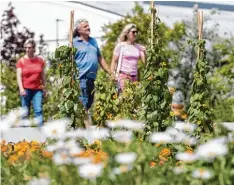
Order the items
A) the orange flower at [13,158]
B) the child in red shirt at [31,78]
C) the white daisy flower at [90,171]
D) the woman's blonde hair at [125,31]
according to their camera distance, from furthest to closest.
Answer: the child in red shirt at [31,78] < the woman's blonde hair at [125,31] < the orange flower at [13,158] < the white daisy flower at [90,171]

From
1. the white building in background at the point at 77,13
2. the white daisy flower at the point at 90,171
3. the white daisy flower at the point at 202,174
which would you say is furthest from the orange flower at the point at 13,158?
the white building in background at the point at 77,13

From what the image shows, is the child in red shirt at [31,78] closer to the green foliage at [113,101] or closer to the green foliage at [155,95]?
the green foliage at [113,101]

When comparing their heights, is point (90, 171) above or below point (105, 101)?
above

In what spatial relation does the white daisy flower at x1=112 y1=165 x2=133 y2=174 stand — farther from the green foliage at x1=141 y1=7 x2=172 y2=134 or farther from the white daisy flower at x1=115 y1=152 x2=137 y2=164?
the green foliage at x1=141 y1=7 x2=172 y2=134

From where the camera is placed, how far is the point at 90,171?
3629mm

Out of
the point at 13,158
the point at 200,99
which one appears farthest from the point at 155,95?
the point at 13,158

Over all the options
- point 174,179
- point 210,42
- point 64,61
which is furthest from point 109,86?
point 210,42

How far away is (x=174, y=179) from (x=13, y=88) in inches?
345

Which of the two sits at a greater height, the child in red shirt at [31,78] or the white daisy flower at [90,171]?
the white daisy flower at [90,171]

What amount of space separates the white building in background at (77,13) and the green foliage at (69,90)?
395 inches

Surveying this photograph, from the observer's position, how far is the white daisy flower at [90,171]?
3.60 m

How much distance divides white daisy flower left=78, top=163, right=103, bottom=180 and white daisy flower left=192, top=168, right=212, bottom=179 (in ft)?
1.35

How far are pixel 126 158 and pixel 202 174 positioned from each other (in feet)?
1.10

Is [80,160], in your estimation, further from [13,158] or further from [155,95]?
[155,95]
